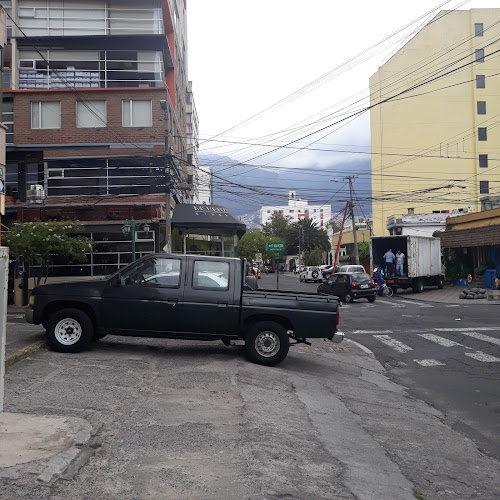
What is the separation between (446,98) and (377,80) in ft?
26.5

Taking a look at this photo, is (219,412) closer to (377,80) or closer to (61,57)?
(61,57)

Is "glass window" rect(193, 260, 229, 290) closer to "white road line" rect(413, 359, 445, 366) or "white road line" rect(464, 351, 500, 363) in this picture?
"white road line" rect(413, 359, 445, 366)

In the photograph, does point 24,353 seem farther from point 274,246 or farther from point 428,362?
point 274,246

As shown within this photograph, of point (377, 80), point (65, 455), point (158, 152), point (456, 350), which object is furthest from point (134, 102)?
point (377, 80)

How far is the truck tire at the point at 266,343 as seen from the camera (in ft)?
30.3

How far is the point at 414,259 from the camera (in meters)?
31.5

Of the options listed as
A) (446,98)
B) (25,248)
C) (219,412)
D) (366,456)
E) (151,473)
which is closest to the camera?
(151,473)

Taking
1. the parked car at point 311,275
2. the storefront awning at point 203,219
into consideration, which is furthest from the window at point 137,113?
the parked car at point 311,275

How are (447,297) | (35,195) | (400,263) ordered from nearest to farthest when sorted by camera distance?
(35,195) → (447,297) → (400,263)

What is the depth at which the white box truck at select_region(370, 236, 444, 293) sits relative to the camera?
3139cm

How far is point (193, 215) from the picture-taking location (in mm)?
30062

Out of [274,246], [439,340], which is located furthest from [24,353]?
[274,246]

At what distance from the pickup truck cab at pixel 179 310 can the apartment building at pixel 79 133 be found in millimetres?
18313

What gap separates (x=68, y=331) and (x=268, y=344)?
132 inches
